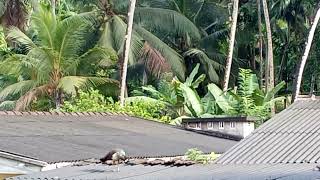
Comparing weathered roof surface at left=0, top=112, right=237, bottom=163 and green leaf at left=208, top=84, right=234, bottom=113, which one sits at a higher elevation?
Answer: green leaf at left=208, top=84, right=234, bottom=113

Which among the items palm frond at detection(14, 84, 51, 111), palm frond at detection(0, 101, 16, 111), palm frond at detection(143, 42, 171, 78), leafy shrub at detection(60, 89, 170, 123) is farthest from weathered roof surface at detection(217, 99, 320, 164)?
palm frond at detection(143, 42, 171, 78)

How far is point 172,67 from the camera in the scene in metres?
28.1

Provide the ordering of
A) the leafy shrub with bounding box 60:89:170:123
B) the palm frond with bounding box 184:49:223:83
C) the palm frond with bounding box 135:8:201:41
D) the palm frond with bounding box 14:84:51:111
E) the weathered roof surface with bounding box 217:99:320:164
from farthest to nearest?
the palm frond with bounding box 184:49:223:83, the palm frond with bounding box 135:8:201:41, the palm frond with bounding box 14:84:51:111, the leafy shrub with bounding box 60:89:170:123, the weathered roof surface with bounding box 217:99:320:164

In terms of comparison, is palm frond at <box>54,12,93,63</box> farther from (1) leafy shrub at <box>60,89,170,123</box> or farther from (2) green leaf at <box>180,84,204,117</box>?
(2) green leaf at <box>180,84,204,117</box>

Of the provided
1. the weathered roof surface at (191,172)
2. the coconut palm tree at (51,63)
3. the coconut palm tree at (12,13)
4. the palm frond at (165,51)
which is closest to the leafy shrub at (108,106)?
the coconut palm tree at (51,63)

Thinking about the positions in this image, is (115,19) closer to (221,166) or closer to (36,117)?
(36,117)

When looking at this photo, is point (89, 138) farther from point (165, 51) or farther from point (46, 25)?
point (165, 51)

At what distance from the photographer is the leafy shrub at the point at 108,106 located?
2159 centimetres

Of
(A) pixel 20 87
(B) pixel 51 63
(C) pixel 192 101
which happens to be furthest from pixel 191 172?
(A) pixel 20 87

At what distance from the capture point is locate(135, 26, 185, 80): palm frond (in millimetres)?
27469

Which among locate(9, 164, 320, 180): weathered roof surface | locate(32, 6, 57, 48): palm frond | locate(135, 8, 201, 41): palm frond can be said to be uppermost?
locate(135, 8, 201, 41): palm frond

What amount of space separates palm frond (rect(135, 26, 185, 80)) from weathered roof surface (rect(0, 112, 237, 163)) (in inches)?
395

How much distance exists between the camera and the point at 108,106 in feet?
71.7

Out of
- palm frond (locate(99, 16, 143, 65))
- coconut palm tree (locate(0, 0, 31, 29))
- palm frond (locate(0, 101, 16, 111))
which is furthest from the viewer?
coconut palm tree (locate(0, 0, 31, 29))
